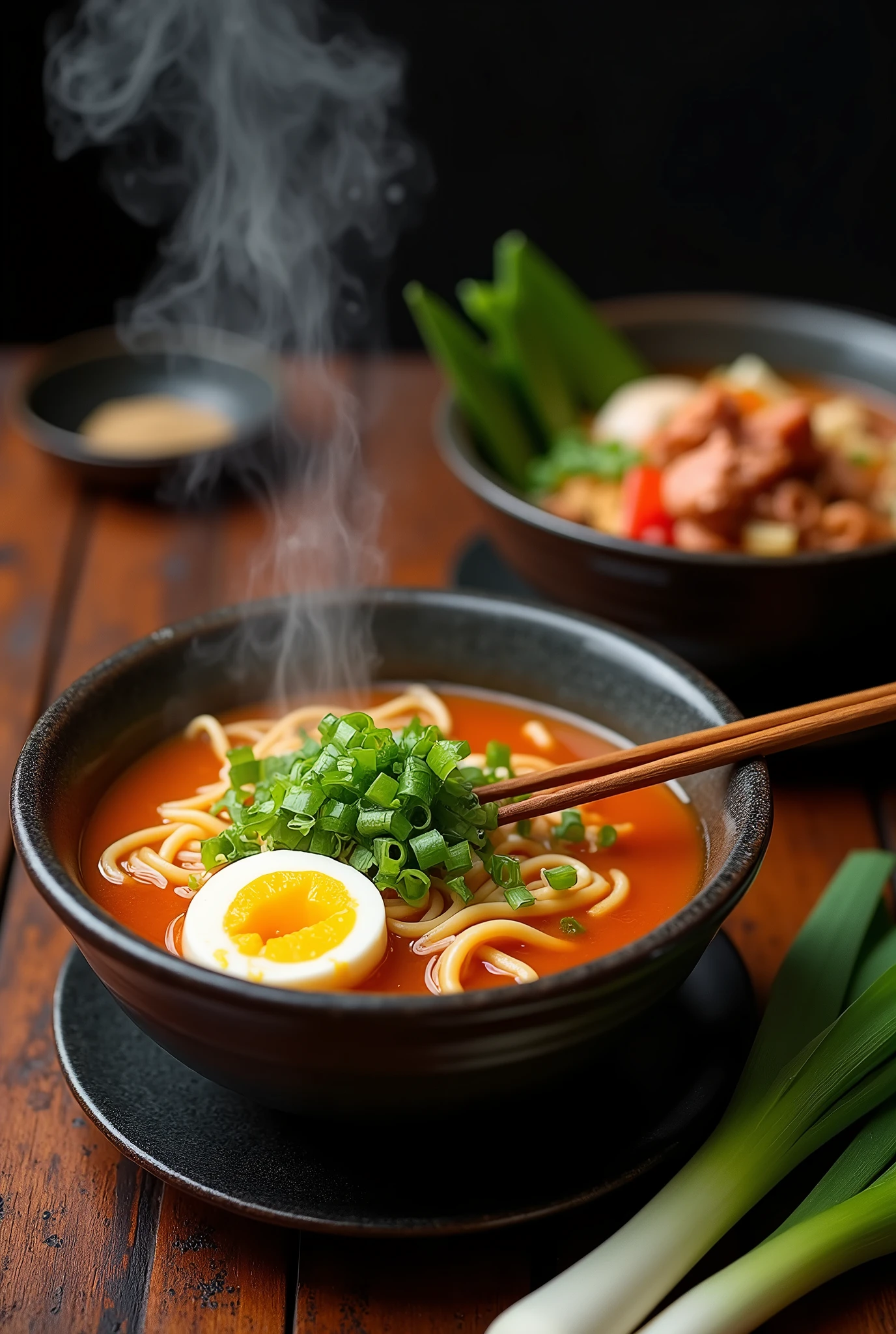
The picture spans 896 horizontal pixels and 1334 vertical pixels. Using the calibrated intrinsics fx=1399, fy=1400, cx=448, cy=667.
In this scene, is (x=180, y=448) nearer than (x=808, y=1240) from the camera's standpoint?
No

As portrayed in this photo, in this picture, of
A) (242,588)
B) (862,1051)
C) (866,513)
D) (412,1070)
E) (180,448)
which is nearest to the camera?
(412,1070)

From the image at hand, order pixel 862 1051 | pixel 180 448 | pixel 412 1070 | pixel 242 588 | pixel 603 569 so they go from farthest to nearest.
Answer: pixel 180 448, pixel 242 588, pixel 603 569, pixel 862 1051, pixel 412 1070

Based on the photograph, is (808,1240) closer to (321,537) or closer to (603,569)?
(603,569)

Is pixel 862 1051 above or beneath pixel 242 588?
above

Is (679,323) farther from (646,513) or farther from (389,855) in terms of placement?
(389,855)

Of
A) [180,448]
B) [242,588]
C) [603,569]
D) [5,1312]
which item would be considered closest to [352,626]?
[603,569]

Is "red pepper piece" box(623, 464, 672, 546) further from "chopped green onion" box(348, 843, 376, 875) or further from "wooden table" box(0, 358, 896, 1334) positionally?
"chopped green onion" box(348, 843, 376, 875)
